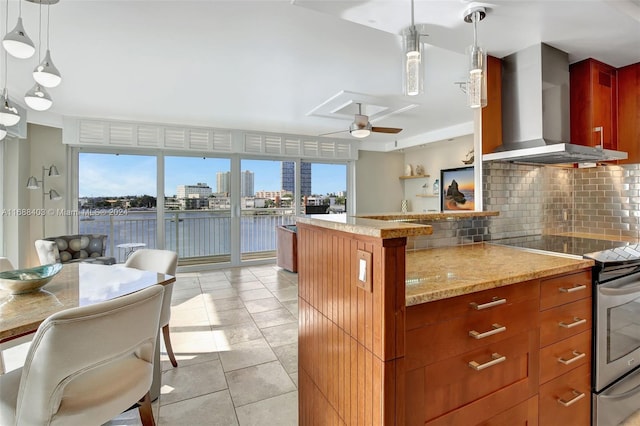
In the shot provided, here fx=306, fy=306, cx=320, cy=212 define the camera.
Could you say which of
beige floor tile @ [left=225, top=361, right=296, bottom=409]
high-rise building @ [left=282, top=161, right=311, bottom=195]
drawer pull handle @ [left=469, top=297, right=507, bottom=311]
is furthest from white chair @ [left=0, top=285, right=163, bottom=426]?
high-rise building @ [left=282, top=161, right=311, bottom=195]

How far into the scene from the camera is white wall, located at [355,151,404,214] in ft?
23.7

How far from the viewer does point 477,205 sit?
2.30m

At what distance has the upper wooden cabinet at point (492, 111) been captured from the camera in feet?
7.34

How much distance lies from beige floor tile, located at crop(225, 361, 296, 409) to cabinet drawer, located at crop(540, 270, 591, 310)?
5.35 feet

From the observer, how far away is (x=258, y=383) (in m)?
2.16

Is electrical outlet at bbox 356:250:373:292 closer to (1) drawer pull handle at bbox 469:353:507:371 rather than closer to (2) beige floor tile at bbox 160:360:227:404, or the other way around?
(1) drawer pull handle at bbox 469:353:507:371

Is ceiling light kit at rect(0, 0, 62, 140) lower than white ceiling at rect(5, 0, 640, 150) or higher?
lower

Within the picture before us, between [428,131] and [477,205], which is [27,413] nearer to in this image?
[477,205]

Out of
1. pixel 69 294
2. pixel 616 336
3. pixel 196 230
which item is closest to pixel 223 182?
pixel 196 230

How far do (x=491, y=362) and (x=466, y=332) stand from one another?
182mm

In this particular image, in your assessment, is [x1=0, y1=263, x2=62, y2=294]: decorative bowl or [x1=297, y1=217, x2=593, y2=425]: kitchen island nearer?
[x1=297, y1=217, x2=593, y2=425]: kitchen island

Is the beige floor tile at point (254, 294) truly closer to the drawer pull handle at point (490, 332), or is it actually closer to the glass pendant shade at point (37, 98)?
the glass pendant shade at point (37, 98)

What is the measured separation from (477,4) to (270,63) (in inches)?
77.7

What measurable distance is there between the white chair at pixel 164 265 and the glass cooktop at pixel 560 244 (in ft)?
7.90
